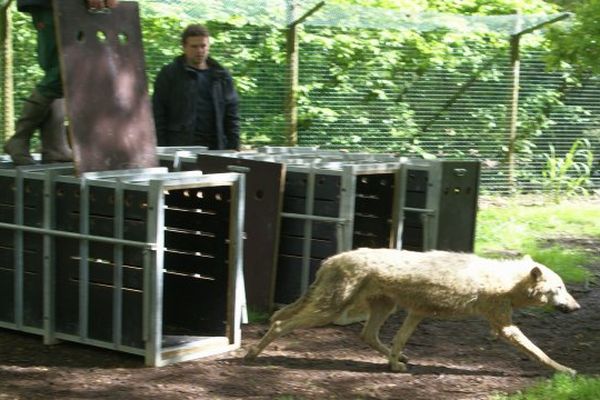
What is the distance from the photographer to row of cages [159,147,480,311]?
7.85m

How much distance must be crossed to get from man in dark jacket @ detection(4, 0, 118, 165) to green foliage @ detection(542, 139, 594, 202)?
853 cm

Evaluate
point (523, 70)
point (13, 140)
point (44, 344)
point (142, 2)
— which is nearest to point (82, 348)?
point (44, 344)

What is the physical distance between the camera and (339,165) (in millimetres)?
8102

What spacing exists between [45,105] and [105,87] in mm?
712

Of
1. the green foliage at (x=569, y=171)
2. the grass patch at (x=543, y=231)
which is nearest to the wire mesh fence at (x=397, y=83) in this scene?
the green foliage at (x=569, y=171)

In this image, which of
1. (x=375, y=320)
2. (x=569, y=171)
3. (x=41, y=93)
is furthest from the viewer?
(x=569, y=171)

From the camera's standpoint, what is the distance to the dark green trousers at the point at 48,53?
7434mm

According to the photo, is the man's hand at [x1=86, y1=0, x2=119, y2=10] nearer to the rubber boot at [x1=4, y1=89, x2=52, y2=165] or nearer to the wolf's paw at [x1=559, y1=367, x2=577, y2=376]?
the rubber boot at [x1=4, y1=89, x2=52, y2=165]

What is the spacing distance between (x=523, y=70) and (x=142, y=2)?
588 centimetres

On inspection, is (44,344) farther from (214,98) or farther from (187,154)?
(214,98)

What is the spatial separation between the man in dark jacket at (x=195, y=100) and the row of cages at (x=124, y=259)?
5.97 ft

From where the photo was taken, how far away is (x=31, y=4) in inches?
291

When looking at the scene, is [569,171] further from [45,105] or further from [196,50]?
[45,105]

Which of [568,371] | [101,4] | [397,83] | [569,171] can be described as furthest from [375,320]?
[569,171]
